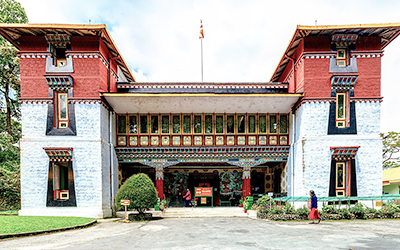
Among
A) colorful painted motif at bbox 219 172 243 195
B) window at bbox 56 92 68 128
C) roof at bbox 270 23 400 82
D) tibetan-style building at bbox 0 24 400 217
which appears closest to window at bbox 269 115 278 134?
tibetan-style building at bbox 0 24 400 217

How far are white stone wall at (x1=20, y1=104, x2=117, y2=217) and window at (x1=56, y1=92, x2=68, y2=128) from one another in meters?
0.68

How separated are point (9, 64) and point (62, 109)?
34.7 ft

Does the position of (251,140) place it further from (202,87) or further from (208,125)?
(202,87)

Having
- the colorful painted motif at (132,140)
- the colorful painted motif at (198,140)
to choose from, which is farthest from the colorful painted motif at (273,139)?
the colorful painted motif at (132,140)

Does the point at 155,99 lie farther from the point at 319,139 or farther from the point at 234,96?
the point at 319,139

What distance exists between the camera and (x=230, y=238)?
9.16 metres

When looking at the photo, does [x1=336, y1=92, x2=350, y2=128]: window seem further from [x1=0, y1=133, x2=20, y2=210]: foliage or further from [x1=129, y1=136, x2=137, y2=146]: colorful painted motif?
[x1=0, y1=133, x2=20, y2=210]: foliage

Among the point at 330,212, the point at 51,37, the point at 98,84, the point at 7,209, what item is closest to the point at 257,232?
the point at 330,212

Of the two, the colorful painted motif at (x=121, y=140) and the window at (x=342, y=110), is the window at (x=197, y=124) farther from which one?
the window at (x=342, y=110)

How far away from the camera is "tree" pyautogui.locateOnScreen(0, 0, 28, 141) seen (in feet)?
70.1

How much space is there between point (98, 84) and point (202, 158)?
821 cm

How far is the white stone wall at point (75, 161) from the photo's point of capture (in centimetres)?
1520

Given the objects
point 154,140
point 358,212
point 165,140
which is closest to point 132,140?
point 154,140

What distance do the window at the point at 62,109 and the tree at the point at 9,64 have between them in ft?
30.0
